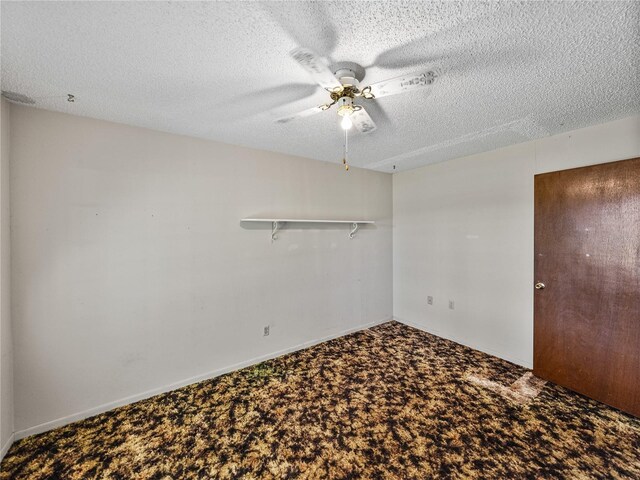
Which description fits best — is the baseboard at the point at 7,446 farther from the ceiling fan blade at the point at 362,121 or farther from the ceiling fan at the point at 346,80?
the ceiling fan blade at the point at 362,121

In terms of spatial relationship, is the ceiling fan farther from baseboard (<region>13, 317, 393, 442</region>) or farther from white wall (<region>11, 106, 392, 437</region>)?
baseboard (<region>13, 317, 393, 442</region>)

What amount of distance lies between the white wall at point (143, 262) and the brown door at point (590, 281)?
2.38 meters

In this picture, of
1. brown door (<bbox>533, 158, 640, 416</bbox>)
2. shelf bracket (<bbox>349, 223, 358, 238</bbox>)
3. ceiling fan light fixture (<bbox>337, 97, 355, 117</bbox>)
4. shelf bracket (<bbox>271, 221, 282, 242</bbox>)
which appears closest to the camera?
ceiling fan light fixture (<bbox>337, 97, 355, 117</bbox>)

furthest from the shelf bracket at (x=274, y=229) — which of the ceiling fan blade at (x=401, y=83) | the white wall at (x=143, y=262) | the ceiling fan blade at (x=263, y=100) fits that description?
the ceiling fan blade at (x=401, y=83)

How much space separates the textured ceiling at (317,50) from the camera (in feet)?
3.89

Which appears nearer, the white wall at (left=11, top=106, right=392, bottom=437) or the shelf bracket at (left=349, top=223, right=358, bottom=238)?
the white wall at (left=11, top=106, right=392, bottom=437)

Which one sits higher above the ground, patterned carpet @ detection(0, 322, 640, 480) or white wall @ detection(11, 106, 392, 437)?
white wall @ detection(11, 106, 392, 437)

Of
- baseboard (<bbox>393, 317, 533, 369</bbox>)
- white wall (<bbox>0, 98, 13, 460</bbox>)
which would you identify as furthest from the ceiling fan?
baseboard (<bbox>393, 317, 533, 369</bbox>)

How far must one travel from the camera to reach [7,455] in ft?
5.98

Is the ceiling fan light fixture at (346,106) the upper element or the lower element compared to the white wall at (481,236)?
upper

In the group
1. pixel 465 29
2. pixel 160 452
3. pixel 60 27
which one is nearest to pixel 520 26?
pixel 465 29

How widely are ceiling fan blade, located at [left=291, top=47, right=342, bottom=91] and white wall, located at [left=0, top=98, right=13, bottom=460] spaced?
2.08 meters

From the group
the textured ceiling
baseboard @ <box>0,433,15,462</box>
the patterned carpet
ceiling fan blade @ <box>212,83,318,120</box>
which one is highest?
ceiling fan blade @ <box>212,83,318,120</box>

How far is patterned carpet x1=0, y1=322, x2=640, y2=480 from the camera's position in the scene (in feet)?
5.65
